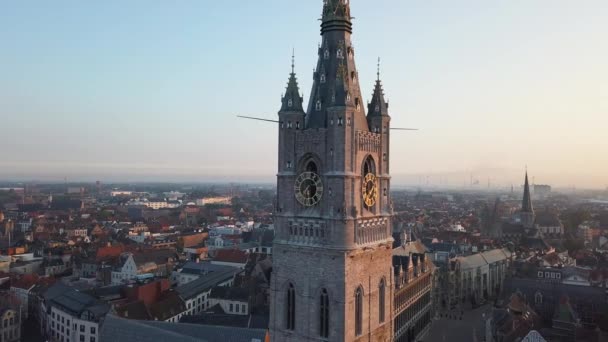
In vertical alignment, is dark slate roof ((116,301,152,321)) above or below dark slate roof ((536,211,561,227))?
below

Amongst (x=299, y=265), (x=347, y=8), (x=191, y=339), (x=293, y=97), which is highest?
(x=347, y=8)

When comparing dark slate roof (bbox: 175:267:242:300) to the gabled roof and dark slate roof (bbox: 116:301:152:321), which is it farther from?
dark slate roof (bbox: 116:301:152:321)

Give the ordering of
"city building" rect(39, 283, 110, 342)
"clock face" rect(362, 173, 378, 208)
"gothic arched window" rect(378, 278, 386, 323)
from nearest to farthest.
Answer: "clock face" rect(362, 173, 378, 208)
"gothic arched window" rect(378, 278, 386, 323)
"city building" rect(39, 283, 110, 342)

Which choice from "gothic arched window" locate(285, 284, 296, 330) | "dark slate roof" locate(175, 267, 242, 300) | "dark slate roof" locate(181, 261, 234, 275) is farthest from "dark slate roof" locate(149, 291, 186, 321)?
"gothic arched window" locate(285, 284, 296, 330)

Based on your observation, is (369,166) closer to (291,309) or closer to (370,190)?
(370,190)

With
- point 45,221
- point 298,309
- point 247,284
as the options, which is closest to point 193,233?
point 45,221

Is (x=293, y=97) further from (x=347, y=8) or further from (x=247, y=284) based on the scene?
(x=247, y=284)
